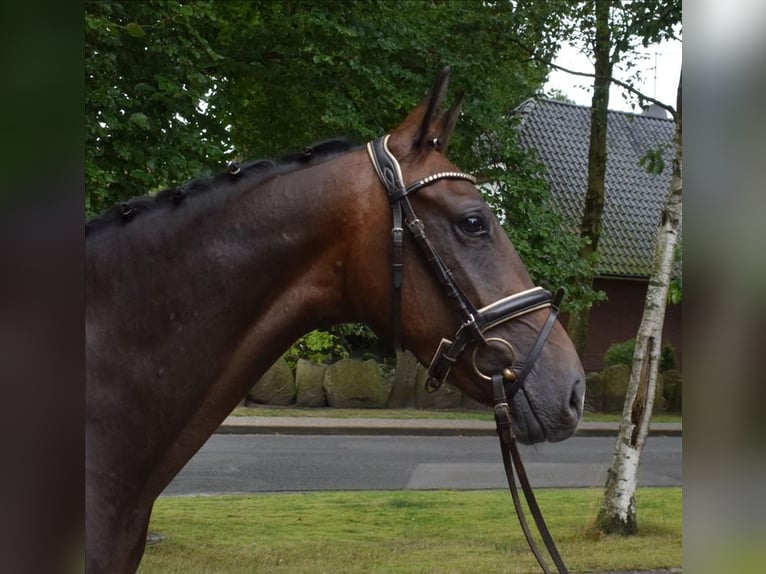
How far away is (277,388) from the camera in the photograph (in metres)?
15.2

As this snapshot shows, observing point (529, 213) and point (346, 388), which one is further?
point (346, 388)

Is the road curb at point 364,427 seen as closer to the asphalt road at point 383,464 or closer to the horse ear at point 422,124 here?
the asphalt road at point 383,464

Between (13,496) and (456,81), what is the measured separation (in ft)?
20.7

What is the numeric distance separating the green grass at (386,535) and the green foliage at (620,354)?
27.9 feet

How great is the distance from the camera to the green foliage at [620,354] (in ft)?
55.5

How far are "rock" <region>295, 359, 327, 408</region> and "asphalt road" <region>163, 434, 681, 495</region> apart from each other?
2.25m

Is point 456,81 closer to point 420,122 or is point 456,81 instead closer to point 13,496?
point 420,122

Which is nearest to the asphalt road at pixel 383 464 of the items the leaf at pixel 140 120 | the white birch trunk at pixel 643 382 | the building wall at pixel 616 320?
the white birch trunk at pixel 643 382

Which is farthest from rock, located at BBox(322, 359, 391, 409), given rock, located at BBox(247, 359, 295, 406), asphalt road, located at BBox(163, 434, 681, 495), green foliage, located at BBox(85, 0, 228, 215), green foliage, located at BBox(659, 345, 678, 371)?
green foliage, located at BBox(85, 0, 228, 215)

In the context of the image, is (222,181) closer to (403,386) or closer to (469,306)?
(469,306)

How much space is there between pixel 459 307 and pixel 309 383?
13500 millimetres

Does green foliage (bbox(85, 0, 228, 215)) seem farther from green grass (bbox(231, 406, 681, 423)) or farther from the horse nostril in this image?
green grass (bbox(231, 406, 681, 423))

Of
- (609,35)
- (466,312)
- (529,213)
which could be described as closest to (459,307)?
(466,312)

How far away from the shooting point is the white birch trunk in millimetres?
6531
